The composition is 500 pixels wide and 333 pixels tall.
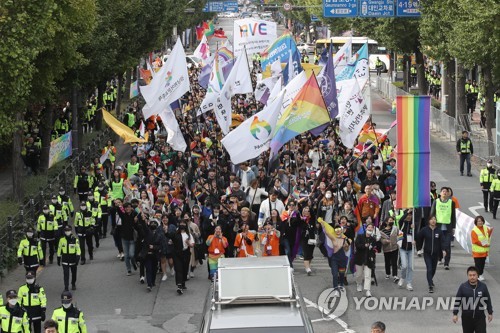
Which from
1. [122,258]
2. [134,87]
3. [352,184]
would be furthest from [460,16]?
[122,258]

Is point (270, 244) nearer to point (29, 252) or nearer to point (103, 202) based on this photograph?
point (29, 252)

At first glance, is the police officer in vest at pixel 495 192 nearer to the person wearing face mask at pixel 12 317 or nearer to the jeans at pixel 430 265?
the jeans at pixel 430 265

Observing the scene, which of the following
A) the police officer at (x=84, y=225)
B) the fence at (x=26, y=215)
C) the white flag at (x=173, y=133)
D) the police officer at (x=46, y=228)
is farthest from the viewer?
the white flag at (x=173, y=133)

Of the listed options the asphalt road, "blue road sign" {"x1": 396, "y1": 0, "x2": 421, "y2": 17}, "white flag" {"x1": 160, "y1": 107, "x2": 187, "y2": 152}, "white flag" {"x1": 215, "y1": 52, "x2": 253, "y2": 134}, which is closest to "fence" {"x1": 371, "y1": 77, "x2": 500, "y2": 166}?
"blue road sign" {"x1": 396, "y1": 0, "x2": 421, "y2": 17}

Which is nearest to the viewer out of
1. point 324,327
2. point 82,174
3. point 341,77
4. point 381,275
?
point 324,327

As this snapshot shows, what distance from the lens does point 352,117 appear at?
93.2 feet

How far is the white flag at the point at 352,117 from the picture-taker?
28.3 m

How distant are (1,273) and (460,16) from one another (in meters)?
20.7

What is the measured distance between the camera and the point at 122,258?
956 inches

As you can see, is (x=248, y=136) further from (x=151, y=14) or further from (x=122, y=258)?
(x=151, y=14)

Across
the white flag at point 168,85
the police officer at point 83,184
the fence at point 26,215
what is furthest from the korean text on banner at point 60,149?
the white flag at point 168,85

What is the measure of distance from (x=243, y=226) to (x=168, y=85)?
26.5 ft

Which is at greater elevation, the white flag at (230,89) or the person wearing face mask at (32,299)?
the white flag at (230,89)

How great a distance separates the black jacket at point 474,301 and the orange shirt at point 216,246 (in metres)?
5.89
